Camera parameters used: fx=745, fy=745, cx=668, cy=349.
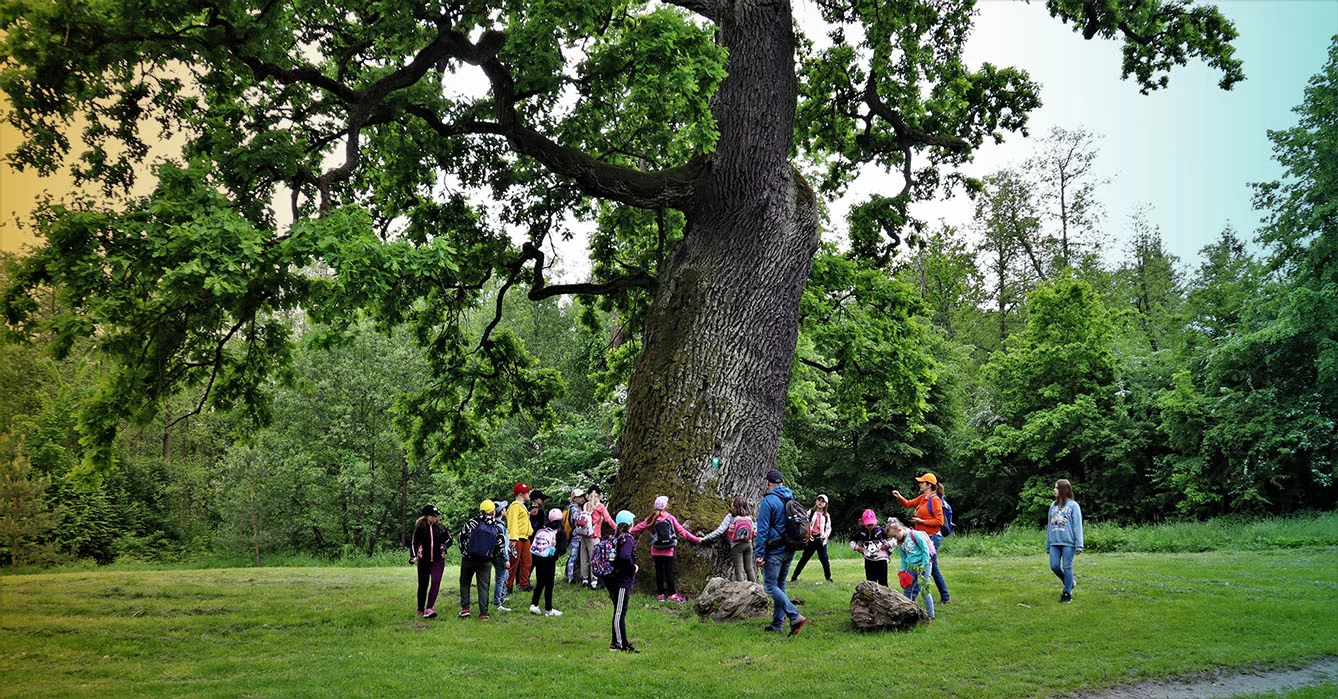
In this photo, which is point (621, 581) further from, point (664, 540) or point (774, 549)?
point (774, 549)

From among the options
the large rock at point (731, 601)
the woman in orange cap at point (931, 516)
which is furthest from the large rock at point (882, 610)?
the woman in orange cap at point (931, 516)

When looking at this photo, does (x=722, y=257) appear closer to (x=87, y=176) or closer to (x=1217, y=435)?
(x=87, y=176)

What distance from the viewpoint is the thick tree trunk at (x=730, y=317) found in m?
10.5

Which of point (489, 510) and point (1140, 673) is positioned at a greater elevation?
point (489, 510)

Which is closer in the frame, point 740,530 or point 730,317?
point 740,530

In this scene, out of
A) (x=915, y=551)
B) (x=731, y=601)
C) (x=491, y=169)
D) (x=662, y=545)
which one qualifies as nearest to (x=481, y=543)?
(x=662, y=545)

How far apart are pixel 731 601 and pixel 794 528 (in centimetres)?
128

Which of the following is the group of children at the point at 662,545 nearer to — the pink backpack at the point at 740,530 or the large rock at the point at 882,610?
the pink backpack at the point at 740,530

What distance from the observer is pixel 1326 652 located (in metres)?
8.39

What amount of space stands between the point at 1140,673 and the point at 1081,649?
818 millimetres

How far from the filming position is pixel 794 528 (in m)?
8.99

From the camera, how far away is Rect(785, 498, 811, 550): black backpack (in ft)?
29.4

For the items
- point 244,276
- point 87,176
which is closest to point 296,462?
point 87,176

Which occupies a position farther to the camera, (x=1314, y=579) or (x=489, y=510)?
(x=1314, y=579)
